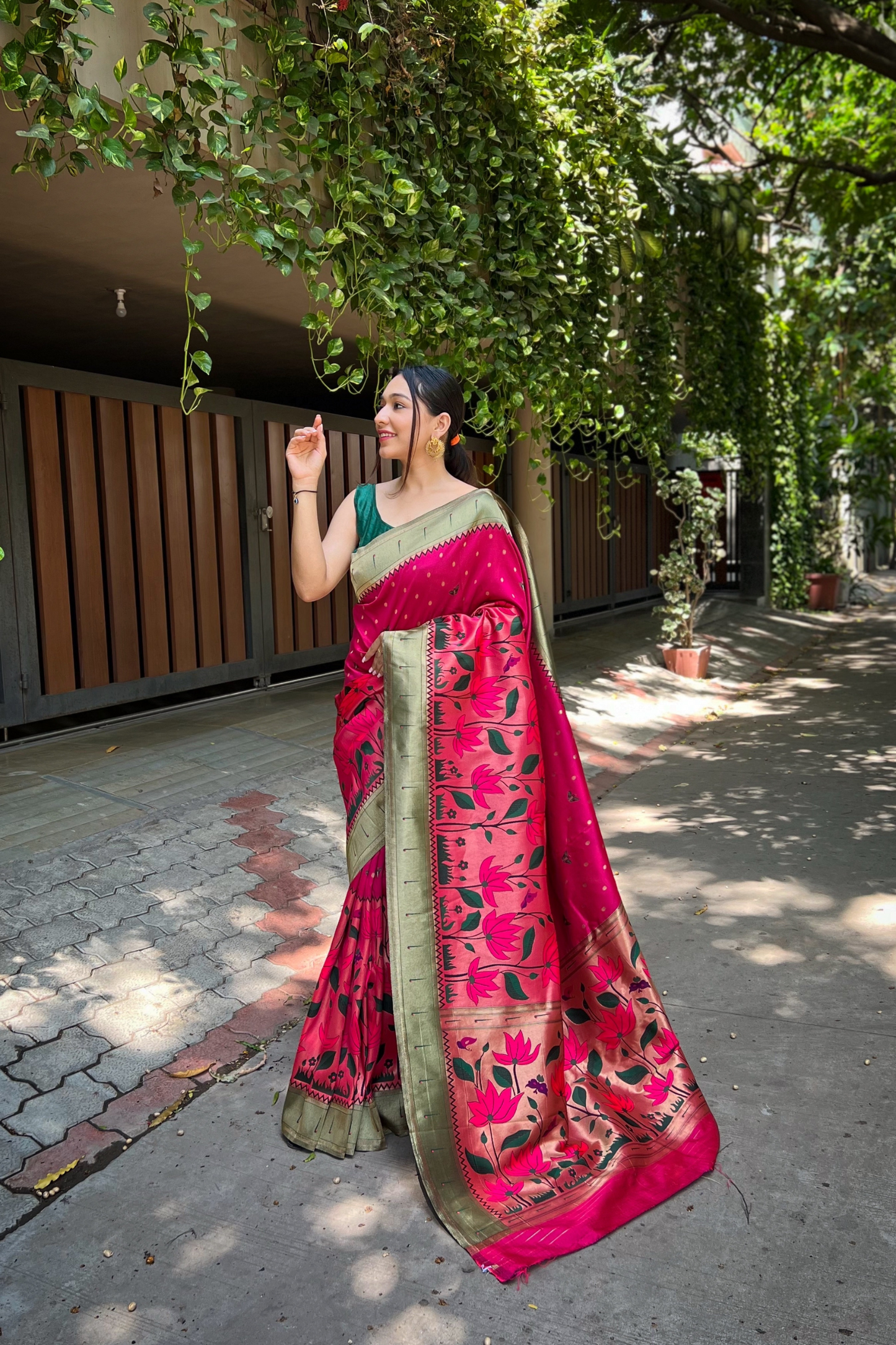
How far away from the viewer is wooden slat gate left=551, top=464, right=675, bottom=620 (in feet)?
36.5

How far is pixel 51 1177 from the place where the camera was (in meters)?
2.38

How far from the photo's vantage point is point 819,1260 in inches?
80.6

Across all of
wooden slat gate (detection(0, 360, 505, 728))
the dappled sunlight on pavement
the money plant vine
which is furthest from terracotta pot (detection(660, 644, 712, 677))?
the dappled sunlight on pavement

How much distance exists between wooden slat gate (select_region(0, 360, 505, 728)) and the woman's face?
3.57 metres

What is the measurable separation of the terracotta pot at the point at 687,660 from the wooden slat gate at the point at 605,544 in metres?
1.38

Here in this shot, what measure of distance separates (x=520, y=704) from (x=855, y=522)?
15713 mm

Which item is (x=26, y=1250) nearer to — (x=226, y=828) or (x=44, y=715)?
(x=226, y=828)

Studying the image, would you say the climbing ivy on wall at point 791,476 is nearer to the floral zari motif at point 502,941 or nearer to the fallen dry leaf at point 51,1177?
the floral zari motif at point 502,941

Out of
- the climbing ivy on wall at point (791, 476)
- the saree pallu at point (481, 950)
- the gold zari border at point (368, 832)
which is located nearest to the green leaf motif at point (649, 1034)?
the saree pallu at point (481, 950)

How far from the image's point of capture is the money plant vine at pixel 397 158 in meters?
3.20

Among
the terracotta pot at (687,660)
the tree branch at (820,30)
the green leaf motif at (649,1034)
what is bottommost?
the green leaf motif at (649,1034)

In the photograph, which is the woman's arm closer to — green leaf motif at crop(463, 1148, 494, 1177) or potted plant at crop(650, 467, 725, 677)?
green leaf motif at crop(463, 1148, 494, 1177)

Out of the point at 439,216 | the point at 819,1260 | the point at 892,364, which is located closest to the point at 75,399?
the point at 439,216

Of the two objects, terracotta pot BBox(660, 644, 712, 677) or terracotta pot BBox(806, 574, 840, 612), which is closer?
terracotta pot BBox(660, 644, 712, 677)
